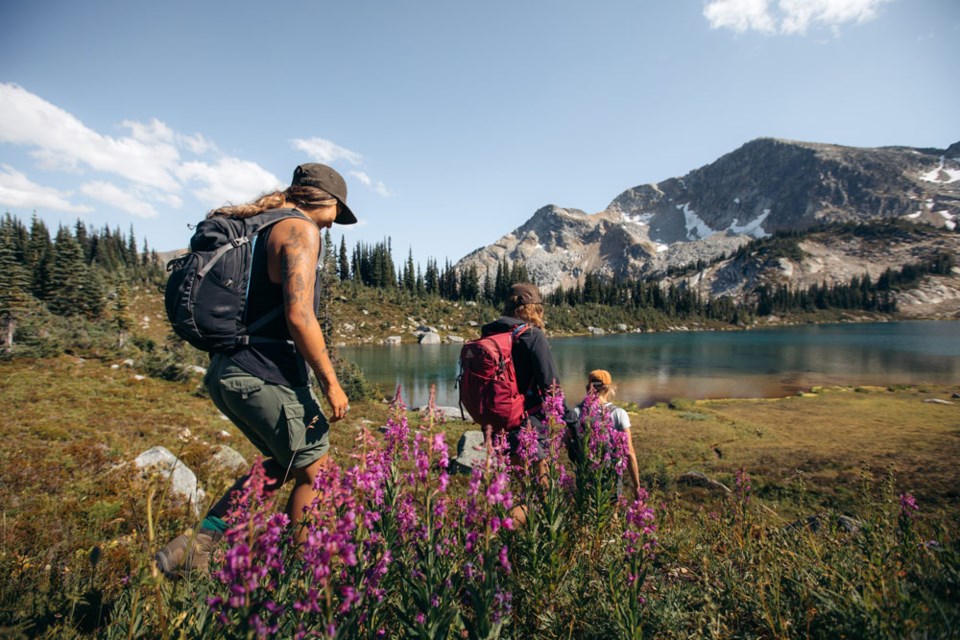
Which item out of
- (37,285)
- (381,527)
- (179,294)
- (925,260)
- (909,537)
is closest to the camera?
(381,527)

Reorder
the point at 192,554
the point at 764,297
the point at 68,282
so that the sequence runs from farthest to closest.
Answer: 1. the point at 764,297
2. the point at 68,282
3. the point at 192,554

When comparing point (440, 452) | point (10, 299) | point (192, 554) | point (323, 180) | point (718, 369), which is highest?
point (323, 180)

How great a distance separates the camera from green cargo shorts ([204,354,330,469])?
2.94m

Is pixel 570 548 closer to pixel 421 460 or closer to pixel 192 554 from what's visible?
pixel 421 460

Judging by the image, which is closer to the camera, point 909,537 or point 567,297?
point 909,537

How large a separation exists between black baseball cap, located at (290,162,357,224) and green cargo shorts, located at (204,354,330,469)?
5.37 ft

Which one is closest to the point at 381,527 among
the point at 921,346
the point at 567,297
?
the point at 921,346

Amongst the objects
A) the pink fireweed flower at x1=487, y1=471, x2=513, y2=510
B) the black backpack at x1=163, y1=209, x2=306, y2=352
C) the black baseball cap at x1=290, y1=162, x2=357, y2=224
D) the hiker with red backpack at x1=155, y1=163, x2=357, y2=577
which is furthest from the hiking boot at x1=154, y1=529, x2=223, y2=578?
the black baseball cap at x1=290, y1=162, x2=357, y2=224

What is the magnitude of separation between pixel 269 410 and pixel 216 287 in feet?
3.17

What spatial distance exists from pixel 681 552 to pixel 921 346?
8681 cm

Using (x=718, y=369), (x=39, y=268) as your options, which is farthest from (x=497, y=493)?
(x=39, y=268)

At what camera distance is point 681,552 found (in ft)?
14.1

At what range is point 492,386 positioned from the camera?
14.5ft

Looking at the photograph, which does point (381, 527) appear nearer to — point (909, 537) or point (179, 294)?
point (179, 294)
